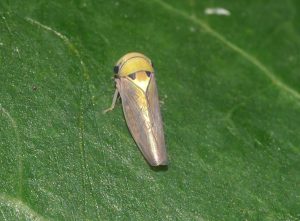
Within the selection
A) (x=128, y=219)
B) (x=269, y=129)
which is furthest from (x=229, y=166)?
(x=128, y=219)

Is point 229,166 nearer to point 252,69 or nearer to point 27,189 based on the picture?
point 252,69

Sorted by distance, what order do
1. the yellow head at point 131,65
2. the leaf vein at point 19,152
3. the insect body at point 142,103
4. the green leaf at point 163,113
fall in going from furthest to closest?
the yellow head at point 131,65 < the insect body at point 142,103 < the green leaf at point 163,113 < the leaf vein at point 19,152

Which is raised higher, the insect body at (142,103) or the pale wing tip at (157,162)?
the insect body at (142,103)

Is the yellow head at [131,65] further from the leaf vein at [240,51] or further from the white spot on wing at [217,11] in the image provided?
the white spot on wing at [217,11]

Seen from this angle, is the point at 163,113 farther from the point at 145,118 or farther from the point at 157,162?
the point at 157,162

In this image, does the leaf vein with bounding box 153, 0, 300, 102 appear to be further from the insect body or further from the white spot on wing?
the insect body

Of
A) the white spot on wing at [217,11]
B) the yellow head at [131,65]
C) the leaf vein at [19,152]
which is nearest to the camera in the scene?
the leaf vein at [19,152]

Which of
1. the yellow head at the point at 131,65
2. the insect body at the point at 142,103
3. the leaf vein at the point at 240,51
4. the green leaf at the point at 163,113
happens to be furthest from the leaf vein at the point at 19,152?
the leaf vein at the point at 240,51

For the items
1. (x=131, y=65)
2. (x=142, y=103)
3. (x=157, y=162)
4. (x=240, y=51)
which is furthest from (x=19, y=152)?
(x=240, y=51)
